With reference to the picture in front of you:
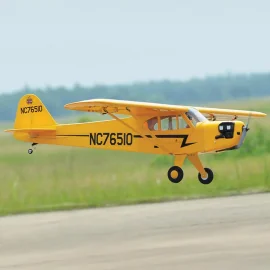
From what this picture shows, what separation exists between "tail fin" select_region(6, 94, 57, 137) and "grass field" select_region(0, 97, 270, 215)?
330 inches

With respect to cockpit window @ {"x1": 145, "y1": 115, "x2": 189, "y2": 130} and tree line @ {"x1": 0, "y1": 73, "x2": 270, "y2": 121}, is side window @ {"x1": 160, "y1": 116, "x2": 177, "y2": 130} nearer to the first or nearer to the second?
cockpit window @ {"x1": 145, "y1": 115, "x2": 189, "y2": 130}

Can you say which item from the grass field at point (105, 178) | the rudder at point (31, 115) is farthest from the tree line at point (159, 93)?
the rudder at point (31, 115)

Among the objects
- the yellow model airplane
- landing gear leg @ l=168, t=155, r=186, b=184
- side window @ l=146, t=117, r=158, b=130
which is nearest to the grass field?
the yellow model airplane

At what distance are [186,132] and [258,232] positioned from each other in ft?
26.8

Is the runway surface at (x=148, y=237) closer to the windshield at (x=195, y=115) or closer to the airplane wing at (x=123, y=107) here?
the windshield at (x=195, y=115)

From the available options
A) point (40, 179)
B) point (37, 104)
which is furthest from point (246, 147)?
point (37, 104)

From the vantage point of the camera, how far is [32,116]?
35750 mm

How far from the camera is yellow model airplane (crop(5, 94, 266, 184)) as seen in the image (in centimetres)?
3050

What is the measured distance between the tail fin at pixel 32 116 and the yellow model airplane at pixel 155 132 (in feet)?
1.86

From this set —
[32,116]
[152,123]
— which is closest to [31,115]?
[32,116]

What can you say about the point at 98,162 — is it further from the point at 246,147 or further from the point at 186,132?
the point at 186,132

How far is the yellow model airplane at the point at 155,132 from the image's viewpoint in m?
30.5

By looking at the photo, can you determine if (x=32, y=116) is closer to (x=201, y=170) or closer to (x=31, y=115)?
(x=31, y=115)

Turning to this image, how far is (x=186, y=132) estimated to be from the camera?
31234 millimetres
